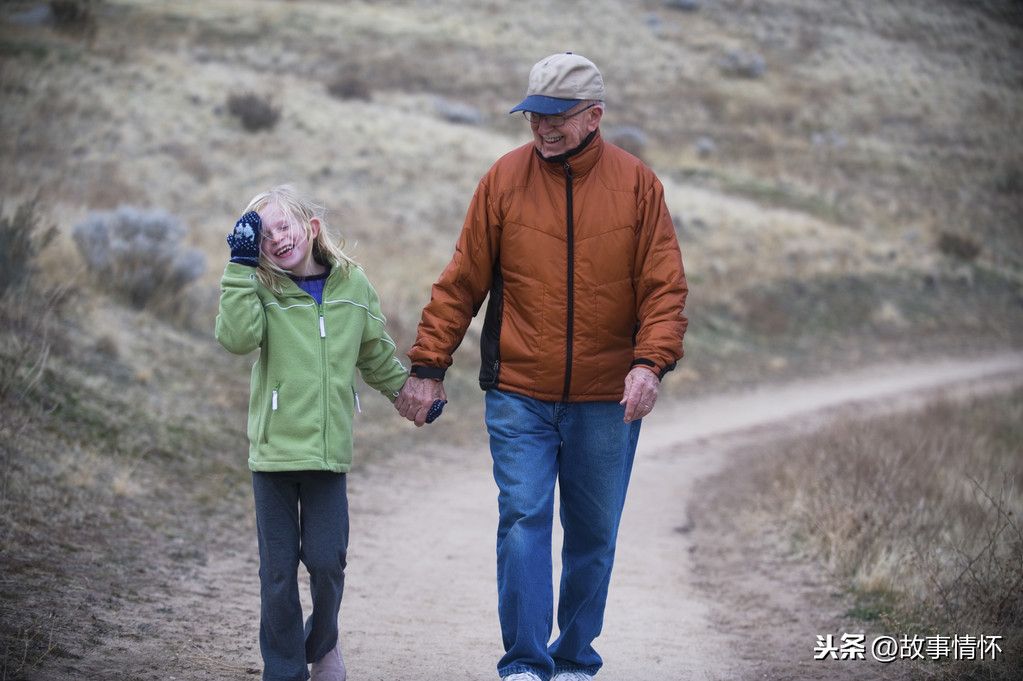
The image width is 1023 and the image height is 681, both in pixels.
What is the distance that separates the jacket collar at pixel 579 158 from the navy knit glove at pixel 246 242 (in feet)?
3.39

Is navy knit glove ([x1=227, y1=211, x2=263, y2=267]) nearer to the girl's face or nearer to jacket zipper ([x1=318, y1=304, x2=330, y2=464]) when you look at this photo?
the girl's face

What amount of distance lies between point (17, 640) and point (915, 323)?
63.7 feet

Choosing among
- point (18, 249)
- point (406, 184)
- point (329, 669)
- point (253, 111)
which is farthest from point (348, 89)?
point (329, 669)

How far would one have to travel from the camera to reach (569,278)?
135 inches

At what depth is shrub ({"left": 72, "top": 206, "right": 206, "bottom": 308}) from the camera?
1023 cm

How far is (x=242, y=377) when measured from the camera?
969cm

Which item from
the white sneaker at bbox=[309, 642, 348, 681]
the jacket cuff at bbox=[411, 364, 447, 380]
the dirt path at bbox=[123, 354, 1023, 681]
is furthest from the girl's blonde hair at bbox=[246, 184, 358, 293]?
the dirt path at bbox=[123, 354, 1023, 681]

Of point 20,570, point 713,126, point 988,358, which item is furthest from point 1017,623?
point 713,126

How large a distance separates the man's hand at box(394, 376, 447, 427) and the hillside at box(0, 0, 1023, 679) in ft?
5.11

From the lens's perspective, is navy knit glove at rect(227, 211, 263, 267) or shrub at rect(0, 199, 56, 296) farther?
shrub at rect(0, 199, 56, 296)

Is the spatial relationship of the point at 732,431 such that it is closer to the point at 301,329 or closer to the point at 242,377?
the point at 242,377

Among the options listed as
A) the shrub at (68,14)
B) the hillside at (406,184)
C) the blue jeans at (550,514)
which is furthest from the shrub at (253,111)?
the blue jeans at (550,514)

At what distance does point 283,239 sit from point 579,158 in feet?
3.45

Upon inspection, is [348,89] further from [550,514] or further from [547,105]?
[550,514]
